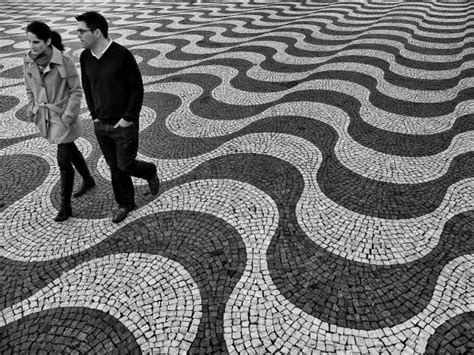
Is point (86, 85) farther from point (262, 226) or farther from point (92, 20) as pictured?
point (262, 226)

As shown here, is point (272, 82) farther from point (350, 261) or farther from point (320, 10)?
point (320, 10)

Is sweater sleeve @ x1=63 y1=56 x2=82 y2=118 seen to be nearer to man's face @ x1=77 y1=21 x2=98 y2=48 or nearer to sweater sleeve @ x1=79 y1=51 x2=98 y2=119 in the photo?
sweater sleeve @ x1=79 y1=51 x2=98 y2=119

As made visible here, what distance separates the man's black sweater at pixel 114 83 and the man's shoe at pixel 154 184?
971mm

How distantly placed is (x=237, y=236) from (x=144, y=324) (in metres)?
1.29

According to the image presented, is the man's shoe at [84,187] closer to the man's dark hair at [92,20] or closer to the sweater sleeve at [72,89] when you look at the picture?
the sweater sleeve at [72,89]

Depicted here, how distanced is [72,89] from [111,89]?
65cm

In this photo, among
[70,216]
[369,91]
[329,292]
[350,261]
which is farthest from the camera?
[369,91]

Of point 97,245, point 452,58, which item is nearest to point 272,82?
point 452,58

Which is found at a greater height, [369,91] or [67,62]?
[67,62]

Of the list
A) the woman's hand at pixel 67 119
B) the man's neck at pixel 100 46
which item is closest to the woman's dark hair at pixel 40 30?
the man's neck at pixel 100 46

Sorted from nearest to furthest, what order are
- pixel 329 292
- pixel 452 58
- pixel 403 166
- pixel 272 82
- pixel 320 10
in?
1. pixel 329 292
2. pixel 403 166
3. pixel 272 82
4. pixel 452 58
5. pixel 320 10

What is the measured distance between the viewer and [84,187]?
4.60m

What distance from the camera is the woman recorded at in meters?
3.48

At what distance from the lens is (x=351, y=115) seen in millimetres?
6547
